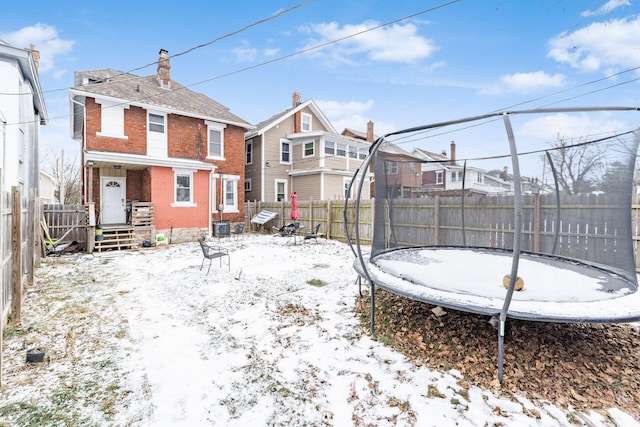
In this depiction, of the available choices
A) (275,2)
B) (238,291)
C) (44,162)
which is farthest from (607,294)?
(44,162)

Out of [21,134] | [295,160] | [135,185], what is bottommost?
[135,185]

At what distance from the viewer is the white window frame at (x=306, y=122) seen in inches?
779

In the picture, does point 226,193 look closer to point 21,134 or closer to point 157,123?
point 157,123

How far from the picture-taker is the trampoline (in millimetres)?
2918

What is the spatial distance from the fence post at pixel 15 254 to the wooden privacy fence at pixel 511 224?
715cm

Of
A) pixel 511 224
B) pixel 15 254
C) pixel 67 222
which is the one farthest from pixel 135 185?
pixel 511 224

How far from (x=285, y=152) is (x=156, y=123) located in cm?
775

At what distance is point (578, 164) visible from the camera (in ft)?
18.6

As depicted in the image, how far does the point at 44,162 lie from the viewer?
31.0 metres

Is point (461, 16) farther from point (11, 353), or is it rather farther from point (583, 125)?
point (11, 353)

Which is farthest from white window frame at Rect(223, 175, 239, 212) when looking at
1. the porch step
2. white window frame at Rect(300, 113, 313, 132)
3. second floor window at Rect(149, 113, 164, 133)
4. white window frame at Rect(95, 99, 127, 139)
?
white window frame at Rect(300, 113, 313, 132)

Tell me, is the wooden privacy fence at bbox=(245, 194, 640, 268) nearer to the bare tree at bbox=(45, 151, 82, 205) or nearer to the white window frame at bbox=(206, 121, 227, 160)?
the white window frame at bbox=(206, 121, 227, 160)

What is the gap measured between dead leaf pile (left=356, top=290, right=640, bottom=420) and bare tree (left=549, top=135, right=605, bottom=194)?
243cm

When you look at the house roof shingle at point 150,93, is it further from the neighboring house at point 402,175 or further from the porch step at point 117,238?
the neighboring house at point 402,175
